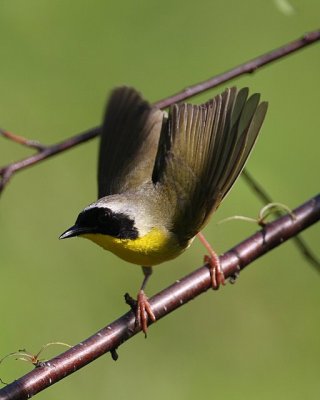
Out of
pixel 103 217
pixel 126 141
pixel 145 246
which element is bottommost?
pixel 145 246

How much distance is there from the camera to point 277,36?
26.1 ft

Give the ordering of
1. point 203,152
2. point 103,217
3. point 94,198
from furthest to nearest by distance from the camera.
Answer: point 94,198 → point 203,152 → point 103,217

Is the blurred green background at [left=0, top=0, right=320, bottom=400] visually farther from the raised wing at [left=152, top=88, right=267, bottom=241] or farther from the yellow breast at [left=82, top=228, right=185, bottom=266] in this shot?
the raised wing at [left=152, top=88, right=267, bottom=241]

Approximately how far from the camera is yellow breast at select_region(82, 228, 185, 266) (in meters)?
3.88

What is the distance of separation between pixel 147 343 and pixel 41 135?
6.77 feet

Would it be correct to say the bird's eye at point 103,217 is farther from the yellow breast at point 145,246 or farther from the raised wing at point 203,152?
the raised wing at point 203,152

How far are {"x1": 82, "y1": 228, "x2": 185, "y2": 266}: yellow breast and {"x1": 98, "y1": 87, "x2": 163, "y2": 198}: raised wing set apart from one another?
0.33 metres

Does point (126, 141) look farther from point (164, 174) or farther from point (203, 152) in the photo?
point (203, 152)

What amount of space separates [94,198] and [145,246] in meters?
3.09

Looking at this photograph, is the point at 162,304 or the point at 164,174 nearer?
the point at 162,304

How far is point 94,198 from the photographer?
6.98 meters

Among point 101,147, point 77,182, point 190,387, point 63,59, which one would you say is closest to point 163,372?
point 190,387

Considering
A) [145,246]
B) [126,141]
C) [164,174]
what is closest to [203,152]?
[164,174]

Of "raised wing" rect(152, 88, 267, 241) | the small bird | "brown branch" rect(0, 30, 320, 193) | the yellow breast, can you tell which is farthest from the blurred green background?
"brown branch" rect(0, 30, 320, 193)
